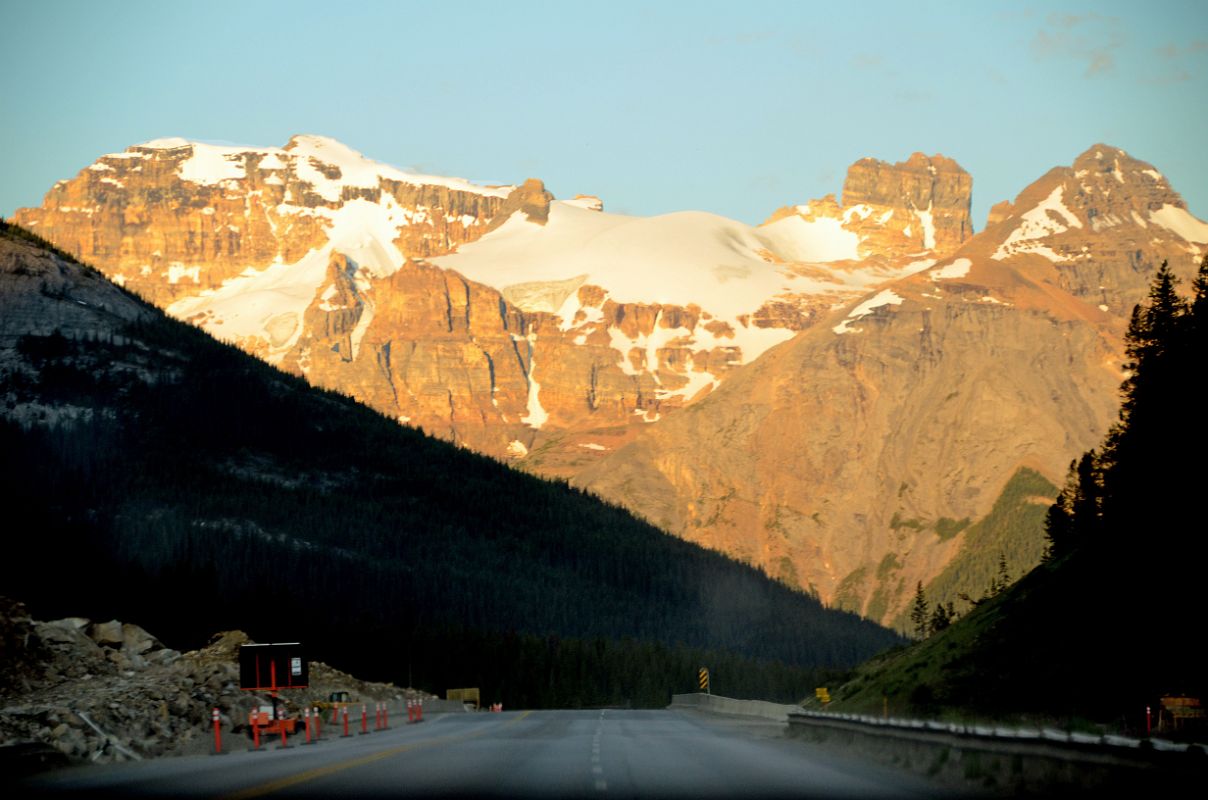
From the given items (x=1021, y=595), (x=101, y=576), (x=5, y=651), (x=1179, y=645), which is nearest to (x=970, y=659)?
(x=1021, y=595)

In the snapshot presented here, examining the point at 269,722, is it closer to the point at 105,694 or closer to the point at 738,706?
the point at 105,694

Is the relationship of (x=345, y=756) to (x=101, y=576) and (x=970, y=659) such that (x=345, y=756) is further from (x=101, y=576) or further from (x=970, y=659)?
(x=101, y=576)

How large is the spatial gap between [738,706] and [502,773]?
73.6 meters

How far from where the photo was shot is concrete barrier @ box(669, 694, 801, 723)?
316ft

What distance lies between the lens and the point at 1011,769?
36.1m

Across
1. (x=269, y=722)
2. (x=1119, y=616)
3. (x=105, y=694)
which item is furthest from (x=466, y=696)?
(x=105, y=694)

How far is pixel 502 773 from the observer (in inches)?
1587

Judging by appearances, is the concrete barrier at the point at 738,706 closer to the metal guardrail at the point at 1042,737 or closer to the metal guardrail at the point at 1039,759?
the metal guardrail at the point at 1042,737

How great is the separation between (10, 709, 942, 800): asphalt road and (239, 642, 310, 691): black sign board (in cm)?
2273

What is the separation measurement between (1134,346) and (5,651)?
90.1 meters

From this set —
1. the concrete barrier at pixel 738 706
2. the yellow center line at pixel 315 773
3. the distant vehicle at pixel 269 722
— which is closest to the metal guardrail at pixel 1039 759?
the yellow center line at pixel 315 773

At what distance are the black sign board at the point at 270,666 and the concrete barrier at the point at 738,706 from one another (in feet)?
75.4

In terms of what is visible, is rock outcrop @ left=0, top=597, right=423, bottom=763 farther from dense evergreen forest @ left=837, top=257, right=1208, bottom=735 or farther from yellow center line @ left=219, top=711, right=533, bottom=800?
dense evergreen forest @ left=837, top=257, right=1208, bottom=735

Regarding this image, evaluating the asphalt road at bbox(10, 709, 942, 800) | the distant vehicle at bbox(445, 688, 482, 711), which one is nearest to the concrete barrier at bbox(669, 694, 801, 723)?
the distant vehicle at bbox(445, 688, 482, 711)
